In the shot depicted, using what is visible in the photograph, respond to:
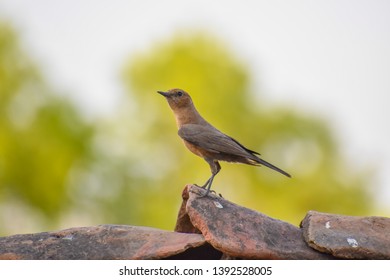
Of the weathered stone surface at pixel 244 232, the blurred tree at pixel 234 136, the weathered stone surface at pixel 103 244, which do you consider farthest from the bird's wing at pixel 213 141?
the blurred tree at pixel 234 136

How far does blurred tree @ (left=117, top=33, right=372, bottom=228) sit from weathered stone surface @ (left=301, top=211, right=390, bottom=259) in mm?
26432

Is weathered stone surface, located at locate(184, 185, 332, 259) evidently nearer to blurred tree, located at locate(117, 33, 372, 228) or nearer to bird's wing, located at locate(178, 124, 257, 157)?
bird's wing, located at locate(178, 124, 257, 157)

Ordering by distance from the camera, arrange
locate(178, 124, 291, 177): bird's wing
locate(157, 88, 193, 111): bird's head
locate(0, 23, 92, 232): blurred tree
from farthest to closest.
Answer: locate(0, 23, 92, 232): blurred tree → locate(157, 88, 193, 111): bird's head → locate(178, 124, 291, 177): bird's wing

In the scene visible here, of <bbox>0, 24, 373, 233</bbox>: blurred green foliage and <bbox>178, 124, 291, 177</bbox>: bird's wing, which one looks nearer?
<bbox>178, 124, 291, 177</bbox>: bird's wing

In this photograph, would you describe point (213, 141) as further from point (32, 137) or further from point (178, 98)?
point (32, 137)

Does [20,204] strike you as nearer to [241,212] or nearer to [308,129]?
[308,129]

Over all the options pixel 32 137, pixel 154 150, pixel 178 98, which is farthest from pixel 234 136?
pixel 178 98

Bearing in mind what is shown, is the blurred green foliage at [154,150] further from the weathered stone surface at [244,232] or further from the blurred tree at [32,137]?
the weathered stone surface at [244,232]

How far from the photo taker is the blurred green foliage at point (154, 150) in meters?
36.5

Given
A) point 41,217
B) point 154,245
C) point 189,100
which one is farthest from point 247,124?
point 154,245

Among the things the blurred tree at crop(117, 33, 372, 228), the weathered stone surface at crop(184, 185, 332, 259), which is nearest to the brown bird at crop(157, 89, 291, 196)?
the weathered stone surface at crop(184, 185, 332, 259)

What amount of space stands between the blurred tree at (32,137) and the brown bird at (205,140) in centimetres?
2708

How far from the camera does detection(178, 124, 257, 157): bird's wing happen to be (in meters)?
8.71

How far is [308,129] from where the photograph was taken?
128 ft
